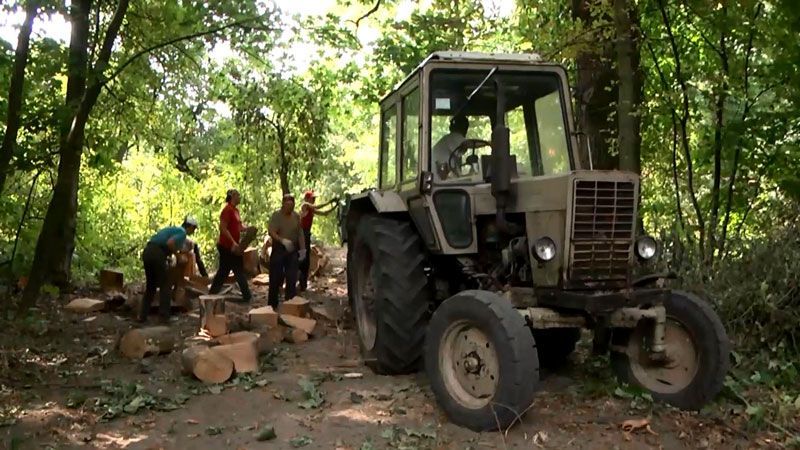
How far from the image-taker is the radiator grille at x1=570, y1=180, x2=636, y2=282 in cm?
480

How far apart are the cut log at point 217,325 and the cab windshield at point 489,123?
299cm

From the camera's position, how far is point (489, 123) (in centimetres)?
590

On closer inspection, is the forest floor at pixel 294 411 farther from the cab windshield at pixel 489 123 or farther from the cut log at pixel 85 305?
the cut log at pixel 85 305

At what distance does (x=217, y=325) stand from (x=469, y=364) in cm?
355

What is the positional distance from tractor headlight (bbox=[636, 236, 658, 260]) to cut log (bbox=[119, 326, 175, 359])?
4.48m

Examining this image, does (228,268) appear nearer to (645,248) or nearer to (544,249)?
(544,249)

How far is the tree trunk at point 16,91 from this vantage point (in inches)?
256

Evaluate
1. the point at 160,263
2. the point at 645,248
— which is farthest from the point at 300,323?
the point at 645,248

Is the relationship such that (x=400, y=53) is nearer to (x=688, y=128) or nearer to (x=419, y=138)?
Result: (x=688, y=128)

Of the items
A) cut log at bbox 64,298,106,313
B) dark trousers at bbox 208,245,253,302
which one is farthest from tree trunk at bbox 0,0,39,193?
dark trousers at bbox 208,245,253,302

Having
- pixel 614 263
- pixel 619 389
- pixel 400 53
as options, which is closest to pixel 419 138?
pixel 614 263

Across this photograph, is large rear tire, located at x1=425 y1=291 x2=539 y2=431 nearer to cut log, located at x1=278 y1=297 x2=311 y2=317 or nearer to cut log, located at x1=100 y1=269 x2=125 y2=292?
cut log, located at x1=278 y1=297 x2=311 y2=317

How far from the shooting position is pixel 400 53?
13234mm

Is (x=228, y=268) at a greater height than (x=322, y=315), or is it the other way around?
(x=228, y=268)
